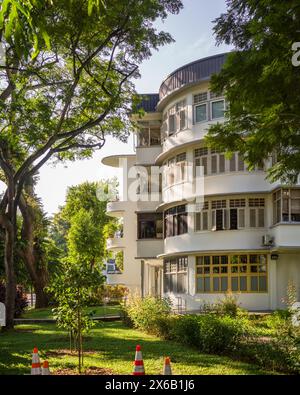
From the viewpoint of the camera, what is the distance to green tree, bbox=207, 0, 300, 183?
10.1m

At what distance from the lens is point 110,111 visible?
77.8 feet

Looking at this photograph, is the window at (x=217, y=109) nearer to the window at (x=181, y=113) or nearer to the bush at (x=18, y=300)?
the window at (x=181, y=113)

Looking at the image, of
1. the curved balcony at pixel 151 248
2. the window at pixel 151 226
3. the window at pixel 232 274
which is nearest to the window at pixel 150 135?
the window at pixel 151 226

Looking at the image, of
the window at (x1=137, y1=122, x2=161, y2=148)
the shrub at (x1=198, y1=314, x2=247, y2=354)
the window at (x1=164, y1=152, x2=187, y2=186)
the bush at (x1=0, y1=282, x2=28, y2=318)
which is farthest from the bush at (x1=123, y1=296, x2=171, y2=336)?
the window at (x1=137, y1=122, x2=161, y2=148)

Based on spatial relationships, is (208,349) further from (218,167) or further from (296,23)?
(218,167)

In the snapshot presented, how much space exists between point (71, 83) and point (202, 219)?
1063 cm

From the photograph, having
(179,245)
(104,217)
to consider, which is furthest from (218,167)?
(104,217)

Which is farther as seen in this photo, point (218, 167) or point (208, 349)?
point (218, 167)

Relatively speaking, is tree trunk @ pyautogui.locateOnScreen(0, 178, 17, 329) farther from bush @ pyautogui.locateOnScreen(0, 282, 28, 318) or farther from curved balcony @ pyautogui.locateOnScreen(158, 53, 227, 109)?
curved balcony @ pyautogui.locateOnScreen(158, 53, 227, 109)

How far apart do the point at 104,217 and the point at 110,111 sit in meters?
41.9

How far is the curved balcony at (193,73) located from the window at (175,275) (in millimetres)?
9002

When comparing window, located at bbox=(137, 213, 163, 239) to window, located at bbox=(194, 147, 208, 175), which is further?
window, located at bbox=(137, 213, 163, 239)

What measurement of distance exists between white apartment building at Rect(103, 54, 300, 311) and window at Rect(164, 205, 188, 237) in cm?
5

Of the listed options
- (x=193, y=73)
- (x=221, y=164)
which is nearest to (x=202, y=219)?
(x=221, y=164)
